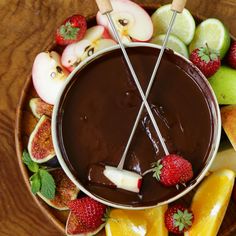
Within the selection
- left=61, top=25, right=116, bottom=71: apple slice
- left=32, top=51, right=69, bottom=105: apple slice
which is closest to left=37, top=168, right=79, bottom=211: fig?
left=32, top=51, right=69, bottom=105: apple slice

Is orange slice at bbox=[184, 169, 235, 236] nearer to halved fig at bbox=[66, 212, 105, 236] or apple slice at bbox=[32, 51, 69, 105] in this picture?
halved fig at bbox=[66, 212, 105, 236]

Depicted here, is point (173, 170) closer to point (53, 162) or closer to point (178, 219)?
point (178, 219)

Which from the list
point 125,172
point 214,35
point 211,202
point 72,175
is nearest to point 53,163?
point 72,175

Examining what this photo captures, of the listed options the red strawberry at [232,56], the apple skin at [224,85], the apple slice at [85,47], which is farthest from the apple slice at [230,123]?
the apple slice at [85,47]

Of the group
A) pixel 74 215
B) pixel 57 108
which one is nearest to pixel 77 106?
pixel 57 108

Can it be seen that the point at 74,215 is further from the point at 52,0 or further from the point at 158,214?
the point at 52,0
